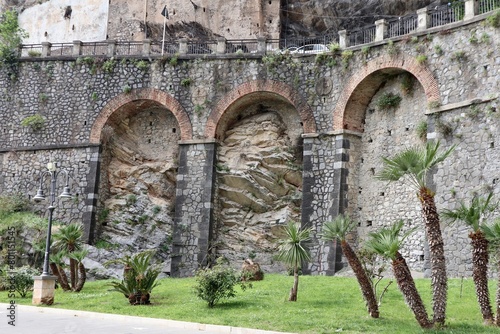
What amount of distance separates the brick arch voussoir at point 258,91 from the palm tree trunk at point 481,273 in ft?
40.0

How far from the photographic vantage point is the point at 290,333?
12.6 metres

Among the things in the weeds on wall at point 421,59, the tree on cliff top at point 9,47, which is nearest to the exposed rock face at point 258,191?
the weeds on wall at point 421,59

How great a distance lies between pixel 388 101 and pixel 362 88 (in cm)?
113

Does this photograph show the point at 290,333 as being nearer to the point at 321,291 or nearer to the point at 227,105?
the point at 321,291

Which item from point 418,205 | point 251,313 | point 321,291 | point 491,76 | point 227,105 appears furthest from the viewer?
point 227,105

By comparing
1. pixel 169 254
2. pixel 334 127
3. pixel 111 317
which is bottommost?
pixel 111 317

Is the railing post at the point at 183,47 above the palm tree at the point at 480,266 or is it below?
above

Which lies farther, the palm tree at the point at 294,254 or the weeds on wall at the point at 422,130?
the weeds on wall at the point at 422,130

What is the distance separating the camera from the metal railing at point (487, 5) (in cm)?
2218

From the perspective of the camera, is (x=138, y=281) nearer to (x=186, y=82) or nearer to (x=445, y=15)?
(x=186, y=82)

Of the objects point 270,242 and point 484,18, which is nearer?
point 484,18

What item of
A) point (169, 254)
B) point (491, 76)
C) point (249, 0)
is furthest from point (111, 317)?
point (249, 0)

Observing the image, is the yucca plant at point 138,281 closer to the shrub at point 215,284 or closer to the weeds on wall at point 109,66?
the shrub at point 215,284

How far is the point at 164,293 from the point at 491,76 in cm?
1251
